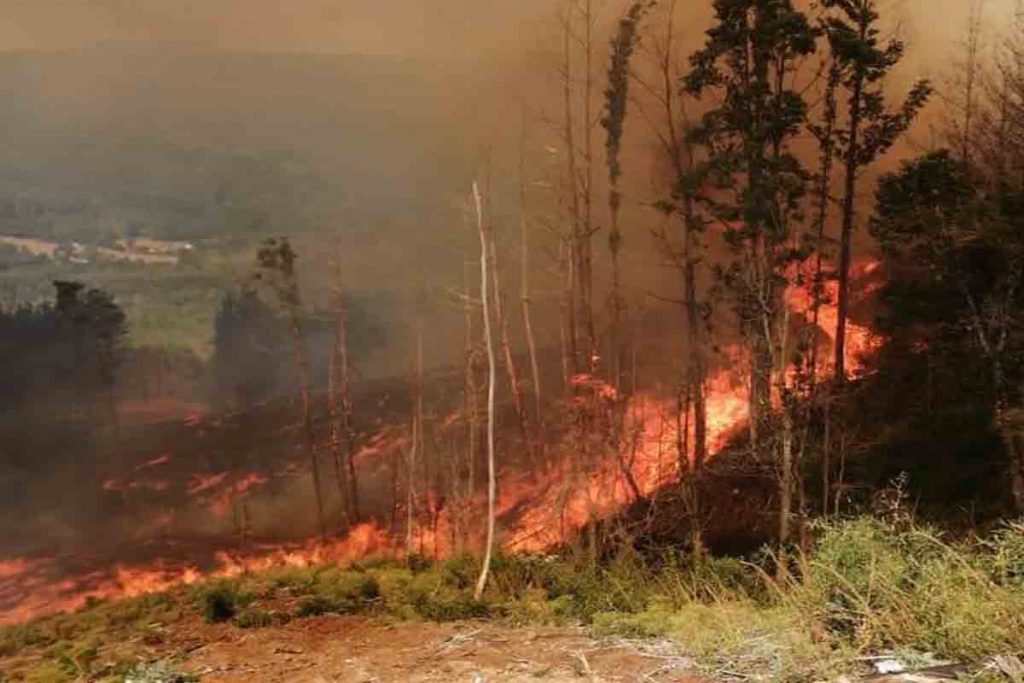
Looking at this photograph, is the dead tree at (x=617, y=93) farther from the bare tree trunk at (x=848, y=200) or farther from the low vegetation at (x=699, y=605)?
the low vegetation at (x=699, y=605)

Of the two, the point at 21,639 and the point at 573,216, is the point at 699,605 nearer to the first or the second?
the point at 21,639

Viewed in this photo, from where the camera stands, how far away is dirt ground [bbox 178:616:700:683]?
326 inches

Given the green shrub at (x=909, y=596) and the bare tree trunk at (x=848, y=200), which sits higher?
the bare tree trunk at (x=848, y=200)

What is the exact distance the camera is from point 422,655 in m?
10.0

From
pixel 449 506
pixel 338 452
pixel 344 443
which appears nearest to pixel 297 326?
pixel 344 443

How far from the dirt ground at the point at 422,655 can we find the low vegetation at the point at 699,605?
0.36 metres

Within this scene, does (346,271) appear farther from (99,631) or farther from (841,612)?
(841,612)

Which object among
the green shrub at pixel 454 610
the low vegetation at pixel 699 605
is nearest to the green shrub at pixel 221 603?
the low vegetation at pixel 699 605

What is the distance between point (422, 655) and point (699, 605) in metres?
3.22

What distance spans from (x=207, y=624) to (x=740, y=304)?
1639 cm

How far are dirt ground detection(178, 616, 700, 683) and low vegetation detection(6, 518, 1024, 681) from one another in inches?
14.3

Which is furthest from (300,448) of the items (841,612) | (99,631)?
(841,612)

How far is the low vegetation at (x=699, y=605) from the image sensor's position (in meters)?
6.36

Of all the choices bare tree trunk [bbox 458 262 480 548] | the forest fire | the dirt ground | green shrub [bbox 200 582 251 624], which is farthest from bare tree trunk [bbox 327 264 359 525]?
the dirt ground
